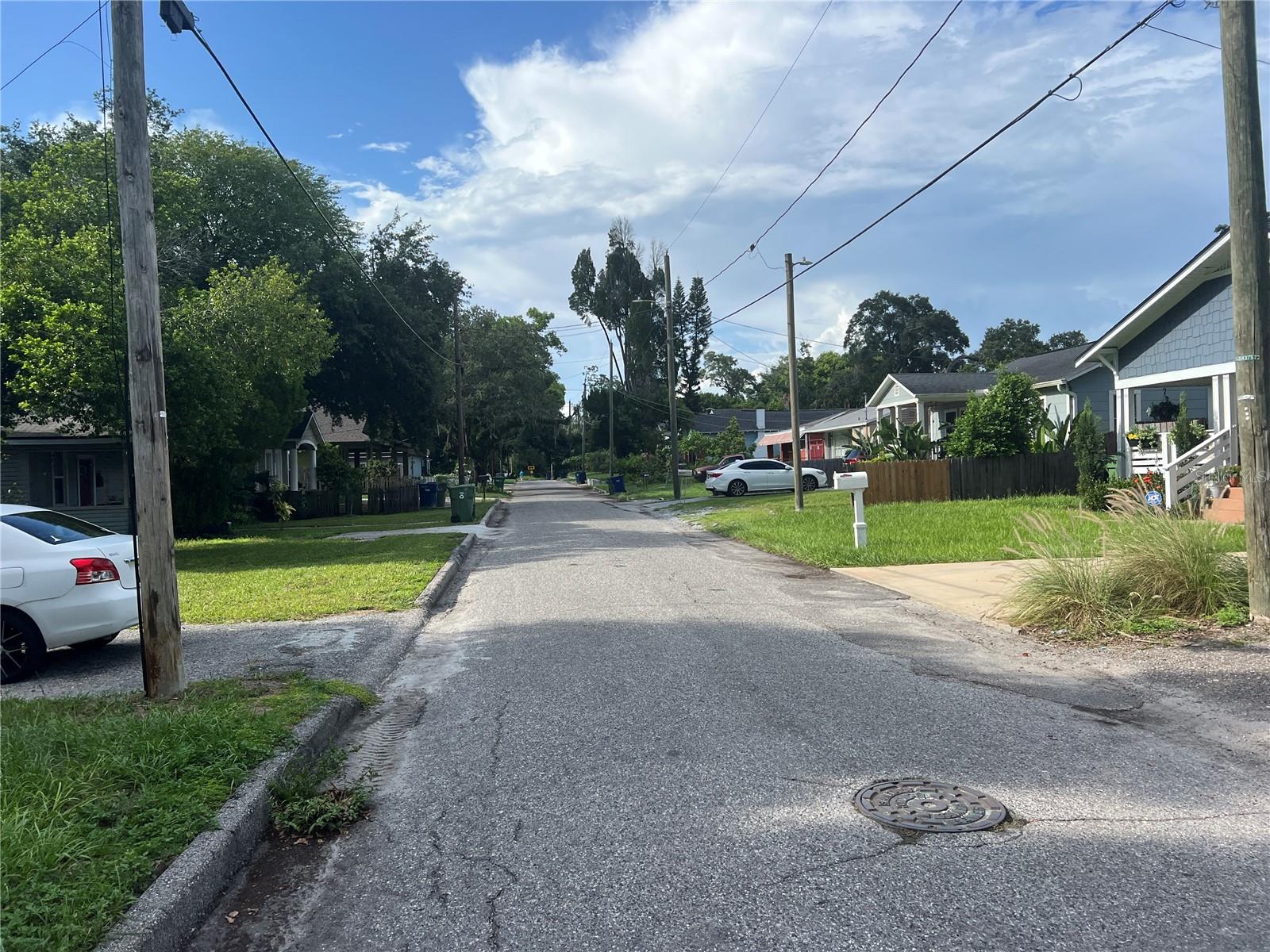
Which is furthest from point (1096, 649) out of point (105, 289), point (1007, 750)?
point (105, 289)

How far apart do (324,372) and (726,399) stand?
7957 cm

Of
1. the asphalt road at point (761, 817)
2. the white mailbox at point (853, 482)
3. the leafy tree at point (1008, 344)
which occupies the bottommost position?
the asphalt road at point (761, 817)

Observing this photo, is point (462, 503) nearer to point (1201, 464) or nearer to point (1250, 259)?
point (1201, 464)

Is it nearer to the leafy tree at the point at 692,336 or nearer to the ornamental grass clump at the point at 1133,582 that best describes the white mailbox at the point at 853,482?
the ornamental grass clump at the point at 1133,582

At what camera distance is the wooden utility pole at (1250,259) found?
8570 mm

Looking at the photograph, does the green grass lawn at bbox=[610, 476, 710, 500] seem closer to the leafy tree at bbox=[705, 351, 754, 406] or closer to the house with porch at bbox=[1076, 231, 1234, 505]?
the house with porch at bbox=[1076, 231, 1234, 505]

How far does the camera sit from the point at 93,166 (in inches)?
838

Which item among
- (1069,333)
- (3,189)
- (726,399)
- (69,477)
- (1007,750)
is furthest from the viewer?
(726,399)

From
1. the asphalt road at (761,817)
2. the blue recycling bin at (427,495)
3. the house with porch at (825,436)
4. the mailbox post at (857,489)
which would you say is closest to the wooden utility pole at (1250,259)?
the asphalt road at (761,817)

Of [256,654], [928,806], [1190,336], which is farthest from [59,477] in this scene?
[1190,336]

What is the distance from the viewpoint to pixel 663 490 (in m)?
45.0

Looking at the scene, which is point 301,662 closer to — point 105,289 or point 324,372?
point 105,289

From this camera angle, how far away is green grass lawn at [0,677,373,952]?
3.48m

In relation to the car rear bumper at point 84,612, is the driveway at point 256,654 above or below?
below
